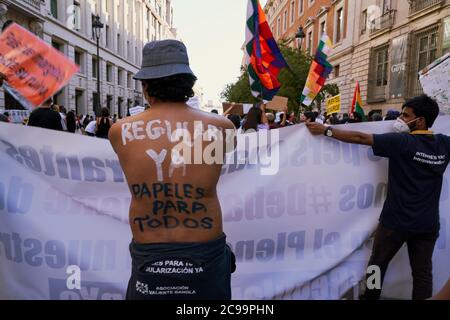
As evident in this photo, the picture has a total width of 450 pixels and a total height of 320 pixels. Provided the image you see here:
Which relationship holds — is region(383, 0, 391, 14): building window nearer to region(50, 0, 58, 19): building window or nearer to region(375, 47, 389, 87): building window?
region(375, 47, 389, 87): building window

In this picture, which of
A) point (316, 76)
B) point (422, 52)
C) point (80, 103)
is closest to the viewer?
point (316, 76)

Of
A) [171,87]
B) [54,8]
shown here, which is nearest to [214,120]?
[171,87]

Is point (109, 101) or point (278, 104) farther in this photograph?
point (109, 101)

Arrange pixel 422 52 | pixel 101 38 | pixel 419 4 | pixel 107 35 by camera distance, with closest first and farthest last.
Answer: pixel 422 52, pixel 419 4, pixel 101 38, pixel 107 35

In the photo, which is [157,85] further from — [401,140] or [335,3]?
[335,3]

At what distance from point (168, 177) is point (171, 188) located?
56 millimetres

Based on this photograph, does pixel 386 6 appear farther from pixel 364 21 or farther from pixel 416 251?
pixel 416 251

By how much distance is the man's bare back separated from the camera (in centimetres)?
183

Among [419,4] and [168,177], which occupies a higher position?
[419,4]

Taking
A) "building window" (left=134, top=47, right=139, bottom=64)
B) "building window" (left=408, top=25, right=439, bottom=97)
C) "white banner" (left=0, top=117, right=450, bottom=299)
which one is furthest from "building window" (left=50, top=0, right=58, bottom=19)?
"white banner" (left=0, top=117, right=450, bottom=299)

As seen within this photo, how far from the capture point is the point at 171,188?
6.02 ft

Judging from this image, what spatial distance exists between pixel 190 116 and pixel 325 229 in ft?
6.50
